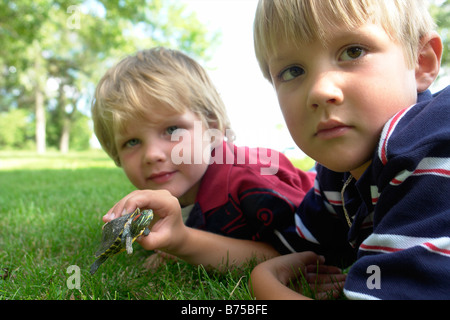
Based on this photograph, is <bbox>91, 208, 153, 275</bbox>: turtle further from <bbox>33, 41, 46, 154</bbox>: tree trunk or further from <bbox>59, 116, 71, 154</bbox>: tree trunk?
<bbox>59, 116, 71, 154</bbox>: tree trunk

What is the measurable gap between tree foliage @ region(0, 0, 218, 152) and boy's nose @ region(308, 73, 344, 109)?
6.43 m

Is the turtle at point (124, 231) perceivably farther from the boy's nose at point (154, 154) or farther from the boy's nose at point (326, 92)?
the boy's nose at point (326, 92)

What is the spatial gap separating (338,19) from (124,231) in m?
1.06

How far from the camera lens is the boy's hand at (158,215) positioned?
1.42 meters

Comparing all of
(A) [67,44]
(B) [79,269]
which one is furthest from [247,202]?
(A) [67,44]

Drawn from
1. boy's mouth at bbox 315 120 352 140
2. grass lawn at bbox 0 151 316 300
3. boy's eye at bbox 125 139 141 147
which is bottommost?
grass lawn at bbox 0 151 316 300

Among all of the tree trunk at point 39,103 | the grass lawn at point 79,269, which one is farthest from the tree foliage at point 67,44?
the grass lawn at point 79,269

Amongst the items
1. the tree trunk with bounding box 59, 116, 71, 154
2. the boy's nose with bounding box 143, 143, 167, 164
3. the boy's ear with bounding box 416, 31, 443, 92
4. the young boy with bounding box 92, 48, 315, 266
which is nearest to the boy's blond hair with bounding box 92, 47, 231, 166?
the young boy with bounding box 92, 48, 315, 266

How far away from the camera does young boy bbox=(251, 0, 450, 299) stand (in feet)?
3.17

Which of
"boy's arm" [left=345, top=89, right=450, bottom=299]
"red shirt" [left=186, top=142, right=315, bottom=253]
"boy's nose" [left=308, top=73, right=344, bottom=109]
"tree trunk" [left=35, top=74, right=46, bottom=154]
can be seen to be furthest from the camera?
A: "tree trunk" [left=35, top=74, right=46, bottom=154]

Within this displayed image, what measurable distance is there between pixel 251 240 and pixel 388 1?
1362 mm

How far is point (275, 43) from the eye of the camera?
4.52ft
